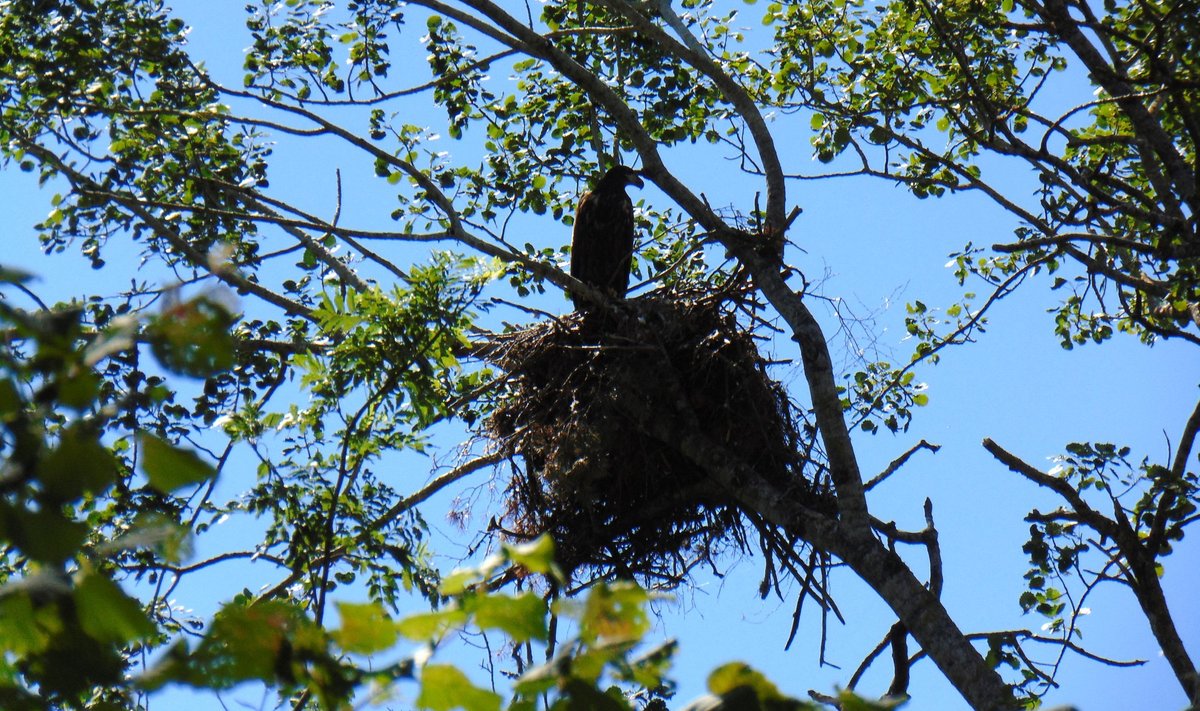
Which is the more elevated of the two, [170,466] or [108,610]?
[170,466]

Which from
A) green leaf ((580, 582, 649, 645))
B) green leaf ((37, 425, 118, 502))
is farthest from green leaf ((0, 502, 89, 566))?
green leaf ((580, 582, 649, 645))

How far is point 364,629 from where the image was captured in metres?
1.30

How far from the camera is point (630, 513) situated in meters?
5.27

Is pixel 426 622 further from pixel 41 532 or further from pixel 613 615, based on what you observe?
pixel 41 532

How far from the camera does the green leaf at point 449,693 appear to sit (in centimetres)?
128

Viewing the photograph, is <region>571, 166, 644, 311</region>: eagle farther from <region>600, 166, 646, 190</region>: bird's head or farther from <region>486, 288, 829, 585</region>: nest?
<region>486, 288, 829, 585</region>: nest

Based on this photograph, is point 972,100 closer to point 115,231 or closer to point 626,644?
point 115,231

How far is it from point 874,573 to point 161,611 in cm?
297

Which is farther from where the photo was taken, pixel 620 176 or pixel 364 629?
pixel 620 176

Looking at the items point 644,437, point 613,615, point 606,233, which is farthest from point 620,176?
point 613,615

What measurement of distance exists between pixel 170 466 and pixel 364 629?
0.28m

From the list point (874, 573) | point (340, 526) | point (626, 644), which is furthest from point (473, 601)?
point (340, 526)

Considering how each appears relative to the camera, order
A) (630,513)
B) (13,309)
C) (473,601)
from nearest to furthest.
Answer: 1. (13,309)
2. (473,601)
3. (630,513)

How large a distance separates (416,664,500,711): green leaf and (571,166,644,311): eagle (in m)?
5.48
